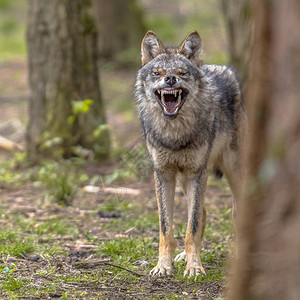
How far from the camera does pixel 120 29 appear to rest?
17.8 meters

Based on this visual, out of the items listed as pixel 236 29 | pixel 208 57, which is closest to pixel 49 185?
pixel 236 29

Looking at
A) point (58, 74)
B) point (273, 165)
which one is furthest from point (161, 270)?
point (58, 74)

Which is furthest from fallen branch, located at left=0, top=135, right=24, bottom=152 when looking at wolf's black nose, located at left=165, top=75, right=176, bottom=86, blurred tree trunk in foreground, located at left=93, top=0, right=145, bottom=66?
blurred tree trunk in foreground, located at left=93, top=0, right=145, bottom=66

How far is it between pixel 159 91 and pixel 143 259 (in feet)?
5.94

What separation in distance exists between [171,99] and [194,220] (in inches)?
51.1

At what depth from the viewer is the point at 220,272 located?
563 cm

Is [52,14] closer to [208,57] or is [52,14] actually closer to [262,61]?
[262,61]

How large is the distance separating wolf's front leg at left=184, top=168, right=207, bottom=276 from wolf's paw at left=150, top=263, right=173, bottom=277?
0.17m

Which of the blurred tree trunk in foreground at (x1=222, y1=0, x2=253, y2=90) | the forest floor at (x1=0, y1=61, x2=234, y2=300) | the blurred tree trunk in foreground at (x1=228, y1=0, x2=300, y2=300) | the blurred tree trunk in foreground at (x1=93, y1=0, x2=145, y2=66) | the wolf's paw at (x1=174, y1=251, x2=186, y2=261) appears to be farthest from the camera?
the blurred tree trunk in foreground at (x1=93, y1=0, x2=145, y2=66)

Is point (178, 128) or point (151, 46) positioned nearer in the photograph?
point (178, 128)

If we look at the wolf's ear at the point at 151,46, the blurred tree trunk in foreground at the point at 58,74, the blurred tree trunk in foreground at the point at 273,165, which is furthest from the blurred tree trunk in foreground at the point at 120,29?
A: the blurred tree trunk in foreground at the point at 273,165

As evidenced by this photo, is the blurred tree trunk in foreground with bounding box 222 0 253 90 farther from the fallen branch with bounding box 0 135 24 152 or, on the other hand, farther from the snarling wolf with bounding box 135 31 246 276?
the fallen branch with bounding box 0 135 24 152

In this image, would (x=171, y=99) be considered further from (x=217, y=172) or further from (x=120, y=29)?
(x=120, y=29)

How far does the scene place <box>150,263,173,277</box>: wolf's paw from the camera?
555 centimetres
